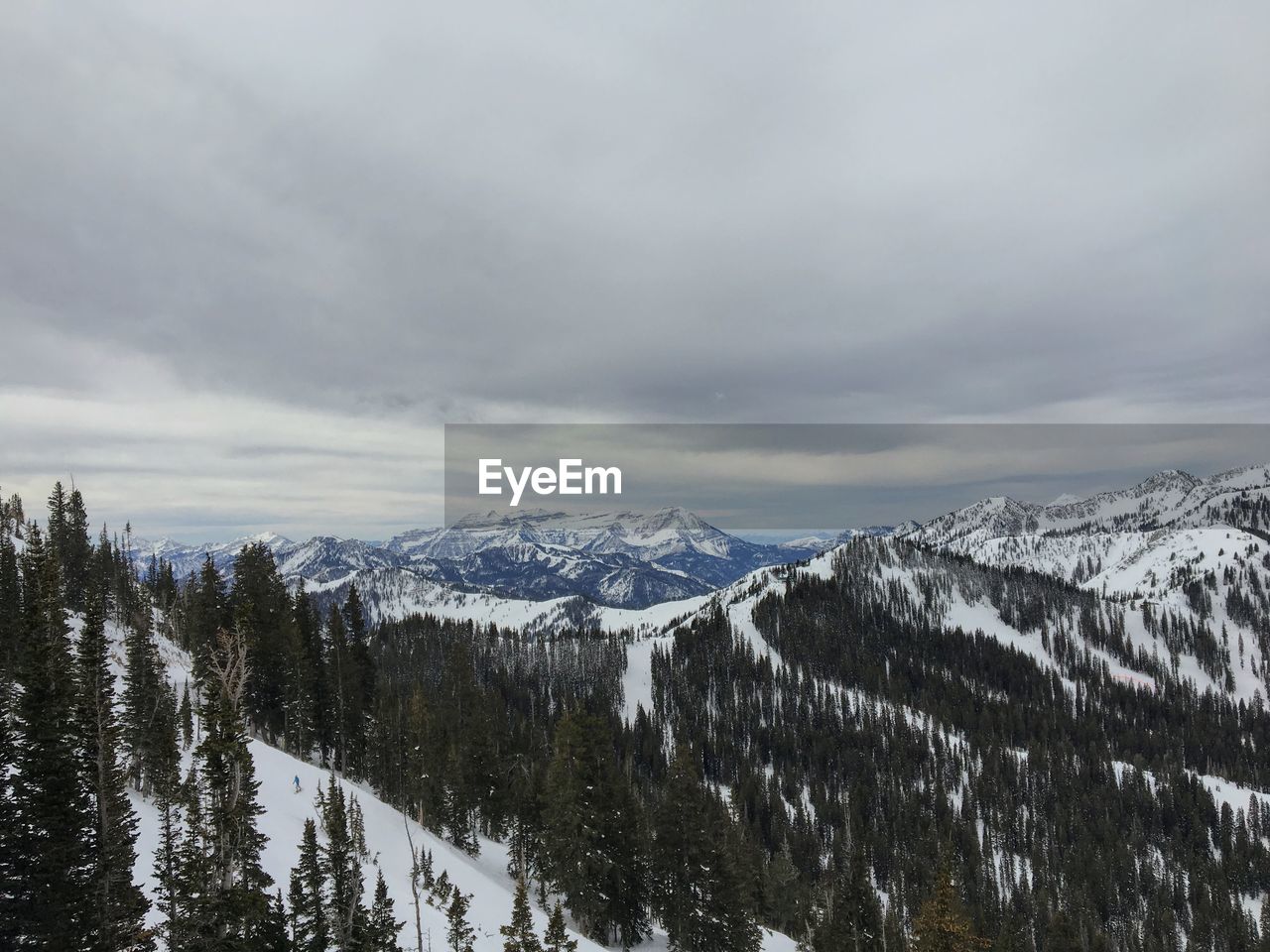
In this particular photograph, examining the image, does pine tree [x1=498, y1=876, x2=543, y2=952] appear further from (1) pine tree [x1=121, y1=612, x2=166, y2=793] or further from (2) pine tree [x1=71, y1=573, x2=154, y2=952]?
(1) pine tree [x1=121, y1=612, x2=166, y2=793]

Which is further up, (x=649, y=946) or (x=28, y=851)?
(x=28, y=851)

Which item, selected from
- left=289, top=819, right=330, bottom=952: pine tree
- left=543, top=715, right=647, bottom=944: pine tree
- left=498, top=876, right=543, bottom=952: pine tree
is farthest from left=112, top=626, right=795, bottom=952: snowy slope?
left=498, top=876, right=543, bottom=952: pine tree

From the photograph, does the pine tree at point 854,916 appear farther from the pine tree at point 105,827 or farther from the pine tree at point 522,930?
the pine tree at point 105,827

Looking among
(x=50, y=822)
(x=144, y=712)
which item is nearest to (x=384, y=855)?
(x=144, y=712)

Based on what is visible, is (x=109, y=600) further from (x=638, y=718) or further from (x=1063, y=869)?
(x=1063, y=869)

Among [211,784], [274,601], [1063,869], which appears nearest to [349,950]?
[211,784]

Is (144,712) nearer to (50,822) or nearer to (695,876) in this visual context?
(50,822)
